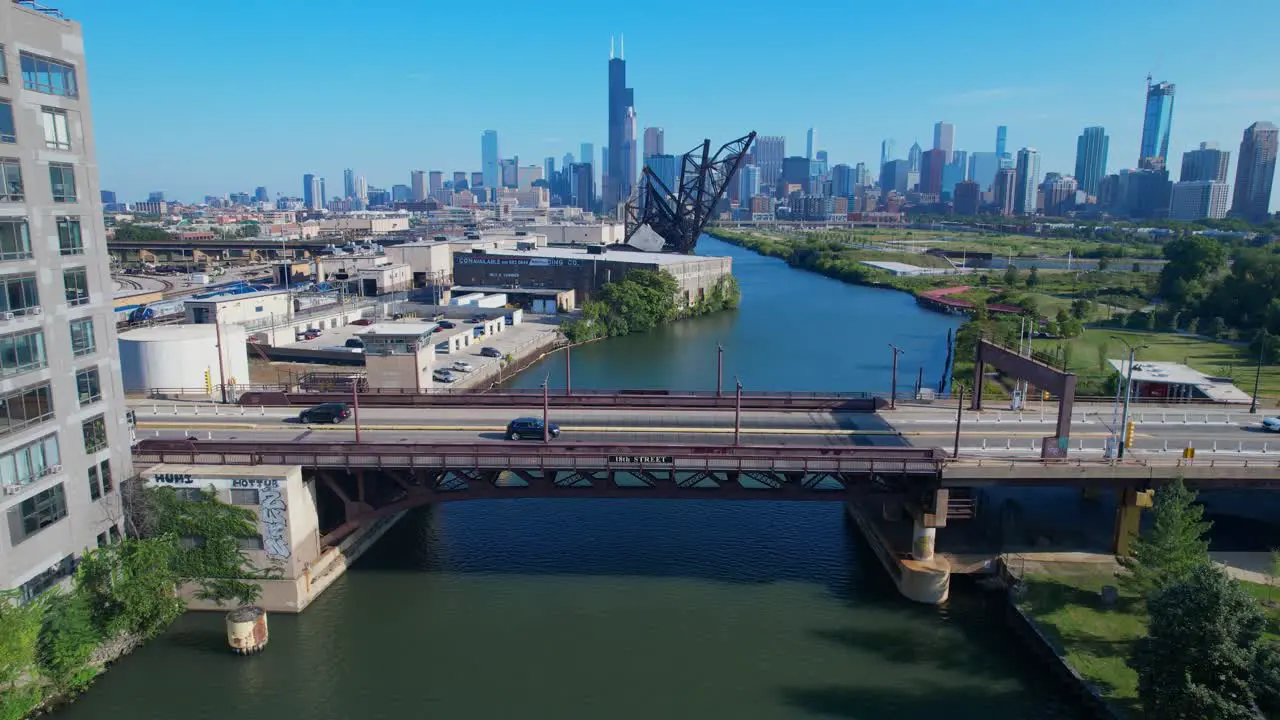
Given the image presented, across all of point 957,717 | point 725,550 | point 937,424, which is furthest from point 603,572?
point 937,424

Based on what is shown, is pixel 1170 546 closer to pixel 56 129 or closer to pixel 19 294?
pixel 19 294

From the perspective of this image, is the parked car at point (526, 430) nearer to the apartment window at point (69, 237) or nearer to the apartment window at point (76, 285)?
the apartment window at point (76, 285)

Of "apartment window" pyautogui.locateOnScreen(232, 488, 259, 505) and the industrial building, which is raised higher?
the industrial building

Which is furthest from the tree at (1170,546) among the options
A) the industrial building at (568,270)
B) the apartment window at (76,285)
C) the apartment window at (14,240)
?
the industrial building at (568,270)

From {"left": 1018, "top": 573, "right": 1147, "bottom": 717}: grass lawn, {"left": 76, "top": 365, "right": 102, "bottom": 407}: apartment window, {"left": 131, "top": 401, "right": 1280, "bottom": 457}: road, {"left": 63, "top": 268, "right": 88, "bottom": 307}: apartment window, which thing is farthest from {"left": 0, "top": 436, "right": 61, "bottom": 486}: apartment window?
{"left": 1018, "top": 573, "right": 1147, "bottom": 717}: grass lawn

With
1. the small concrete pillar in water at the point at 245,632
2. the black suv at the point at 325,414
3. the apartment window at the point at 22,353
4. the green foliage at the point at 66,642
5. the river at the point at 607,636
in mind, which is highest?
the apartment window at the point at 22,353

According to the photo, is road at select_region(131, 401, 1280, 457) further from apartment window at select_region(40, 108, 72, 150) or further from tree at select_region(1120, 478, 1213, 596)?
apartment window at select_region(40, 108, 72, 150)

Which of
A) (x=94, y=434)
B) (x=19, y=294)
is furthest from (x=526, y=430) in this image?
(x=19, y=294)
